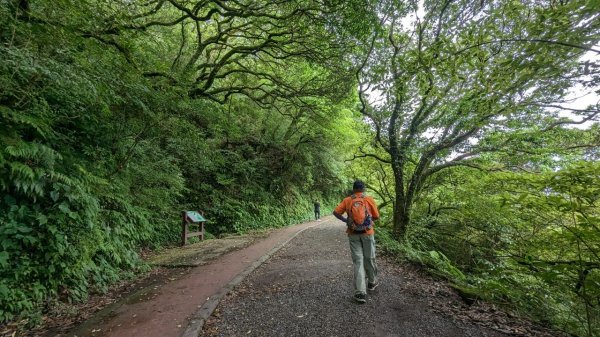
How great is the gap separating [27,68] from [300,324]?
4505 millimetres

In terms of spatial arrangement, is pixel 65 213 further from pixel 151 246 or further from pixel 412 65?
pixel 412 65

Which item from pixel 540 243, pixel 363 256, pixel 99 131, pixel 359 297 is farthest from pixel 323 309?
pixel 99 131

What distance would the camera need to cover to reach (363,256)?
4.53m

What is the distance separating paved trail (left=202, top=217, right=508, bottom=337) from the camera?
3.42 meters

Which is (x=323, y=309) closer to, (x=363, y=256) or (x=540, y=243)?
(x=363, y=256)

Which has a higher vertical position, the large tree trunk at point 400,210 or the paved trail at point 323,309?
the large tree trunk at point 400,210

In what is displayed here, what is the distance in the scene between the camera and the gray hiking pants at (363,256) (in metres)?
4.28

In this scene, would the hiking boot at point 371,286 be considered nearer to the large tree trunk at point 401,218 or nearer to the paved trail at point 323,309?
the paved trail at point 323,309

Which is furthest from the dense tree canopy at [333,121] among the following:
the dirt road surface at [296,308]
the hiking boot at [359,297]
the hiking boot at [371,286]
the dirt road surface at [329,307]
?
the hiking boot at [359,297]

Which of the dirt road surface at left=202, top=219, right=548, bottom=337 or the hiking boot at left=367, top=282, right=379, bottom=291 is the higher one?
the hiking boot at left=367, top=282, right=379, bottom=291

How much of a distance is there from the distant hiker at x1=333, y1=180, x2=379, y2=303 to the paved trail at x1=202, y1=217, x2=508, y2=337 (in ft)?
1.35

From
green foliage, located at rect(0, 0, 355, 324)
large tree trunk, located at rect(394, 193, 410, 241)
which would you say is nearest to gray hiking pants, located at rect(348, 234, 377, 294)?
→ large tree trunk, located at rect(394, 193, 410, 241)

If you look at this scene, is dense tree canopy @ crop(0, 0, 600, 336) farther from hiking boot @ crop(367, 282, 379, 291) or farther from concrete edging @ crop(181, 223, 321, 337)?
concrete edging @ crop(181, 223, 321, 337)

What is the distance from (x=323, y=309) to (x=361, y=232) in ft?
4.35
